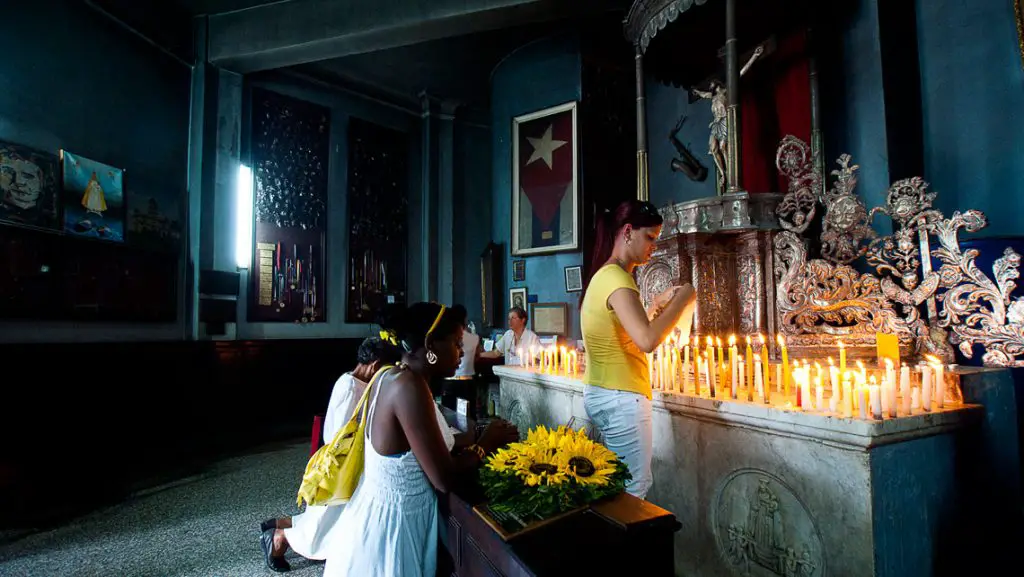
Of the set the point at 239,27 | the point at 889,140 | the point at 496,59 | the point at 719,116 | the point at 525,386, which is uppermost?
the point at 496,59

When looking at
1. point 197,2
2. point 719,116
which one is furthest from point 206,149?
point 719,116

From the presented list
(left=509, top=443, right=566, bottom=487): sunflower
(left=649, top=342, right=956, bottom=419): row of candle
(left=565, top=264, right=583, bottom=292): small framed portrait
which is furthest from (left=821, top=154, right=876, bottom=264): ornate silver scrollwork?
(left=565, top=264, right=583, bottom=292): small framed portrait

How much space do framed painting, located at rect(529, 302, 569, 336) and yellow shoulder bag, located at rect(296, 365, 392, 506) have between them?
21.2 feet

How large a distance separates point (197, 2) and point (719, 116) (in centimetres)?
751


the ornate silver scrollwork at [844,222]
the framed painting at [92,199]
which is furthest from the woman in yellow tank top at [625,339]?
the framed painting at [92,199]

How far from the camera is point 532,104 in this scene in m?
9.12

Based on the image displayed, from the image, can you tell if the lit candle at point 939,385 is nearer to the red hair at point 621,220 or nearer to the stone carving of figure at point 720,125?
the red hair at point 621,220

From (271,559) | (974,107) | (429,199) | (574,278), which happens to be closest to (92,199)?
(271,559)

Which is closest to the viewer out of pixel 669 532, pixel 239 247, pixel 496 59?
pixel 669 532

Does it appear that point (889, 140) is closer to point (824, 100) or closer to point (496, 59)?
point (824, 100)

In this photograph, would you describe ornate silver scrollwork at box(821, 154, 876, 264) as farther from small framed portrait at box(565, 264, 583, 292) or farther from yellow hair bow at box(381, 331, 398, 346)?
small framed portrait at box(565, 264, 583, 292)

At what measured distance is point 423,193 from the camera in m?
10.4

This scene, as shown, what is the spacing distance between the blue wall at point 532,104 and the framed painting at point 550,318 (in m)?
0.10

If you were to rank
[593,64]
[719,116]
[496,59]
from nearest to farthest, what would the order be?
[719,116]
[593,64]
[496,59]
